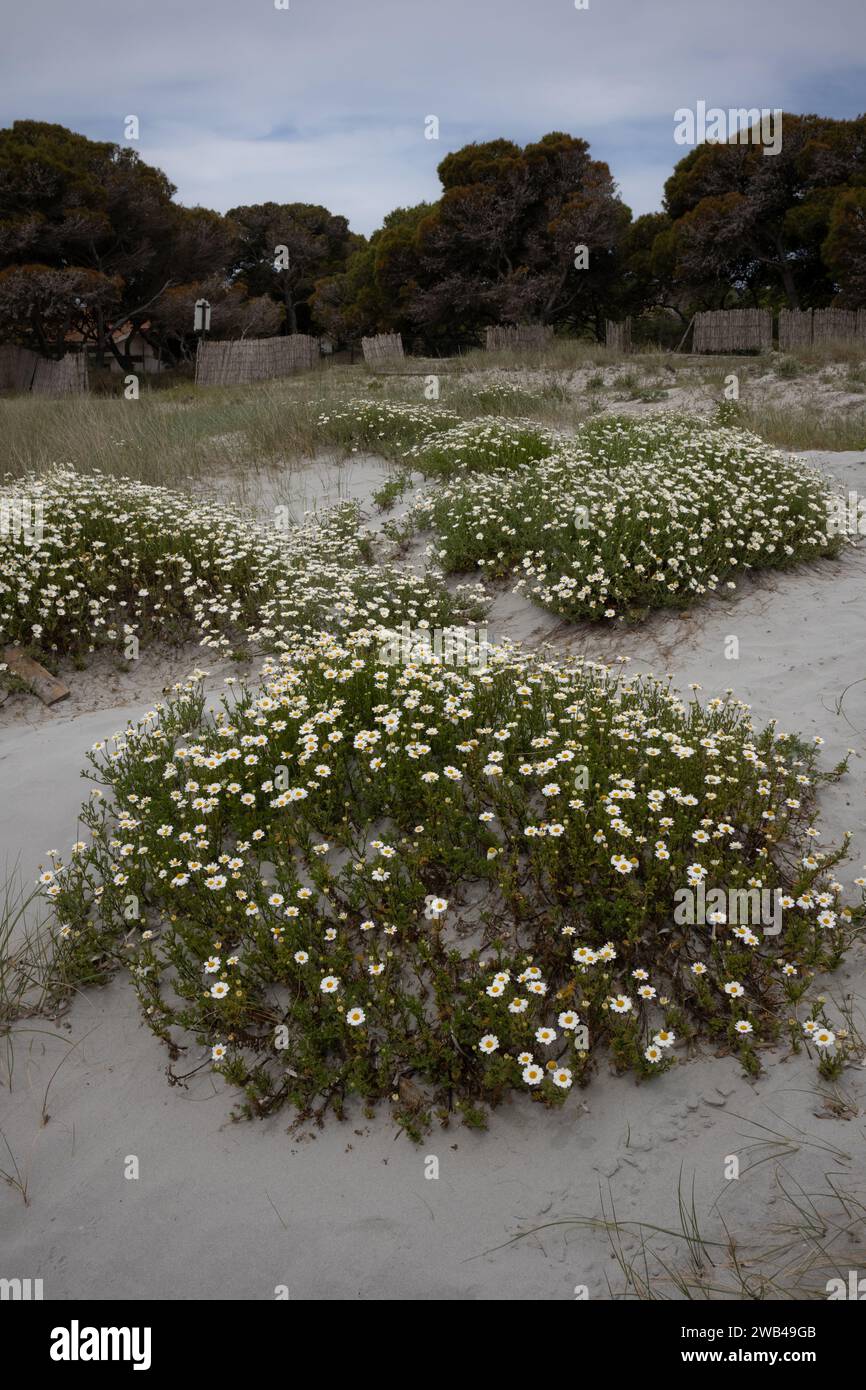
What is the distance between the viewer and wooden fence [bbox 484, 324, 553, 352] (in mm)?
24945

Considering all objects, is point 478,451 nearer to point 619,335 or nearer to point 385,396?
point 385,396

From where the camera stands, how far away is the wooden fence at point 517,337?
81.8ft

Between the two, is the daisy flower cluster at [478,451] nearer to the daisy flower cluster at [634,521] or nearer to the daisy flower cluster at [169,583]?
the daisy flower cluster at [634,521]

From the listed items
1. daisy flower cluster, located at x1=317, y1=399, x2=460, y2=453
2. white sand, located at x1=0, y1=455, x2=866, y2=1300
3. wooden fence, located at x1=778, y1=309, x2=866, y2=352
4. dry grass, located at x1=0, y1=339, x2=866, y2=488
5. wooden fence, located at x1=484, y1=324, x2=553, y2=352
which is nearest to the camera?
white sand, located at x1=0, y1=455, x2=866, y2=1300


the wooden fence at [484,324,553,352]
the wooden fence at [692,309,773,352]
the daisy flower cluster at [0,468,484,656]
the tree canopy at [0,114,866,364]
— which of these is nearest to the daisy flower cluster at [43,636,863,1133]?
the daisy flower cluster at [0,468,484,656]

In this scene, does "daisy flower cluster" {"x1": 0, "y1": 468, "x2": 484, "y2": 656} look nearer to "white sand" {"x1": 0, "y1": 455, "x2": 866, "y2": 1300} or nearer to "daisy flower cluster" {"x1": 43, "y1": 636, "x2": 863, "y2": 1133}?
"daisy flower cluster" {"x1": 43, "y1": 636, "x2": 863, "y2": 1133}

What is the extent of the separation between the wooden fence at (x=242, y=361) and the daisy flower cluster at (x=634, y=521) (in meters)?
17.7

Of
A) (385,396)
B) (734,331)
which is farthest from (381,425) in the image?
(734,331)

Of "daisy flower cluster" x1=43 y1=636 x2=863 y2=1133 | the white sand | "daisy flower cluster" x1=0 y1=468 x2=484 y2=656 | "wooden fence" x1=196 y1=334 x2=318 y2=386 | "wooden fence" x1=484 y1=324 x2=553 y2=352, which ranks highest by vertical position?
"wooden fence" x1=484 y1=324 x2=553 y2=352

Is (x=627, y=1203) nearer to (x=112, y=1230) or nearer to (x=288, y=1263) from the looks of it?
(x=288, y=1263)

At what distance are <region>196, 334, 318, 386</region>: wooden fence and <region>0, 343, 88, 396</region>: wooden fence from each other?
3641 mm

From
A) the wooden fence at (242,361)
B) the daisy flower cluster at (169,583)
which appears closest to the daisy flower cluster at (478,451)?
the daisy flower cluster at (169,583)

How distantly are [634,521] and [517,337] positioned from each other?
2019cm

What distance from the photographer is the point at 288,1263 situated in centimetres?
266
